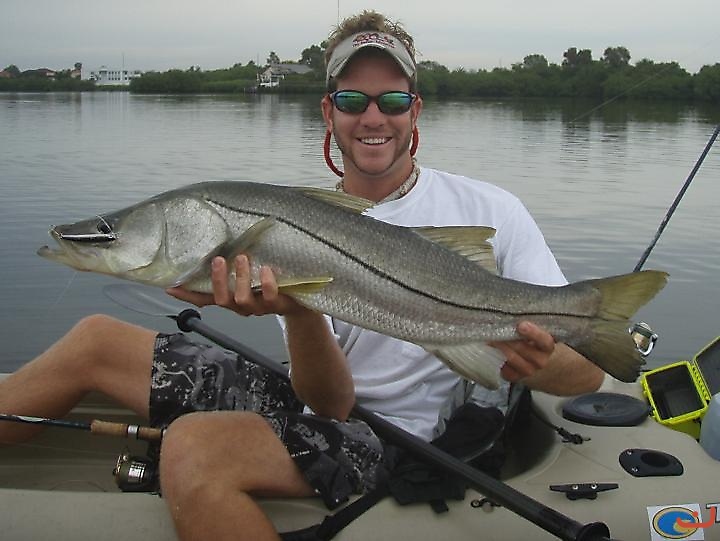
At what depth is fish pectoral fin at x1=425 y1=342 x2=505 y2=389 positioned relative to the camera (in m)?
2.83

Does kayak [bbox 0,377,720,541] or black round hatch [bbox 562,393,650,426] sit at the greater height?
Result: black round hatch [bbox 562,393,650,426]

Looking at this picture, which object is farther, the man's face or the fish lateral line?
the man's face

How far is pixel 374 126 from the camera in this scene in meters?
3.53

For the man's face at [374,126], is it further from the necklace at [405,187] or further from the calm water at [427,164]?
the calm water at [427,164]

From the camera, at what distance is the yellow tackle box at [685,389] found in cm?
409

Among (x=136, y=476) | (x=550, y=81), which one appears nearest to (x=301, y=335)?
(x=136, y=476)

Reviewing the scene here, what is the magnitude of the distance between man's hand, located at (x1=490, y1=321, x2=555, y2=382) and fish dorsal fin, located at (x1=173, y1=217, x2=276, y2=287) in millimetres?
918

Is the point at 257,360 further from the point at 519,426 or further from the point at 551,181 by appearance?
the point at 551,181

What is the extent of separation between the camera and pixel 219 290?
8.89ft

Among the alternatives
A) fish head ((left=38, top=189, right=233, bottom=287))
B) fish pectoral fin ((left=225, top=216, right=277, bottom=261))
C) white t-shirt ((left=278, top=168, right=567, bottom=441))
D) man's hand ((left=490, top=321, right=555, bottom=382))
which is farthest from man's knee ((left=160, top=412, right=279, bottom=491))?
man's hand ((left=490, top=321, right=555, bottom=382))

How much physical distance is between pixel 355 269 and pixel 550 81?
4485 centimetres

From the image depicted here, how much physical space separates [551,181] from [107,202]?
9.80 m

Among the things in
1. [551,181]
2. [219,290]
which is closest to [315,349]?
[219,290]

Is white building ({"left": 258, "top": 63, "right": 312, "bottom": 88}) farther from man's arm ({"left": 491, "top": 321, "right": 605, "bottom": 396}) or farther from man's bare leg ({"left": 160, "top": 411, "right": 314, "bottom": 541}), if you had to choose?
man's bare leg ({"left": 160, "top": 411, "right": 314, "bottom": 541})
